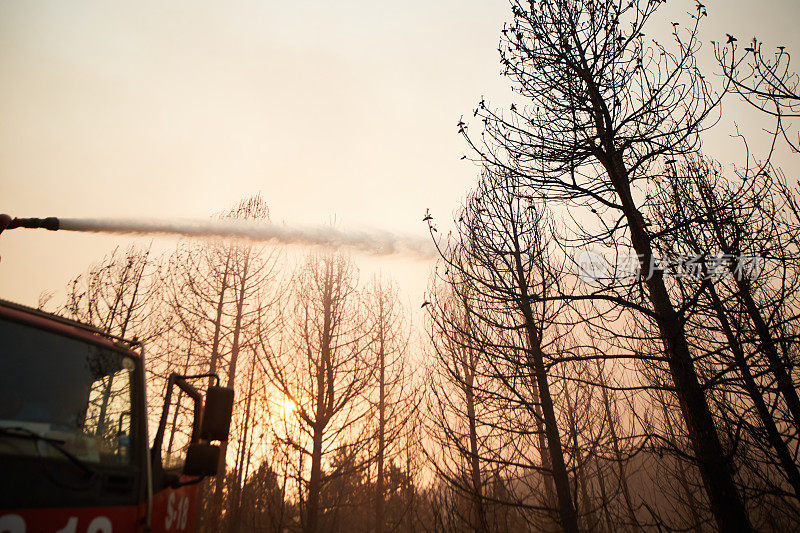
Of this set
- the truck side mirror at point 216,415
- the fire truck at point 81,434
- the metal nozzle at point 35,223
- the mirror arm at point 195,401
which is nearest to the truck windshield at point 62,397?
the fire truck at point 81,434

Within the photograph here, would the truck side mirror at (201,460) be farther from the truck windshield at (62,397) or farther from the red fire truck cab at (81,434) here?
the truck windshield at (62,397)

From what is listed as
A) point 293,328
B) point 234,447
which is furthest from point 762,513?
point 234,447

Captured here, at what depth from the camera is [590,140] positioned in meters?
4.18

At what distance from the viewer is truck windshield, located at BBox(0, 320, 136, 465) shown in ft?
6.37

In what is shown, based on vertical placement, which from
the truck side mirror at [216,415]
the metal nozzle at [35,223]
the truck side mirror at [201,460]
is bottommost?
the truck side mirror at [201,460]

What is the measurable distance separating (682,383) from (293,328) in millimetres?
7781

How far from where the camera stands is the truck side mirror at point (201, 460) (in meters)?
2.48

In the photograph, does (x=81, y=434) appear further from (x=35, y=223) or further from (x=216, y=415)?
(x=35, y=223)

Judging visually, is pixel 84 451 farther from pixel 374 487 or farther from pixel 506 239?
pixel 374 487

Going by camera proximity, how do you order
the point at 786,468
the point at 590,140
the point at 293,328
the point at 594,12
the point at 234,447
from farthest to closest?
the point at 234,447
the point at 293,328
the point at 786,468
the point at 594,12
the point at 590,140

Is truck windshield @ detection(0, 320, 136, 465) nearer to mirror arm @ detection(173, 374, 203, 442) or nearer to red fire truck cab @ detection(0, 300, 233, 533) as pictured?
red fire truck cab @ detection(0, 300, 233, 533)

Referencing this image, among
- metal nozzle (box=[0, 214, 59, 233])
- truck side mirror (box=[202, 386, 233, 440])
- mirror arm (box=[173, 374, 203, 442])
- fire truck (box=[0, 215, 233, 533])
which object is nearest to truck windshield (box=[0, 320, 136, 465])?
fire truck (box=[0, 215, 233, 533])

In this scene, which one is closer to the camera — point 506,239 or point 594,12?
point 594,12

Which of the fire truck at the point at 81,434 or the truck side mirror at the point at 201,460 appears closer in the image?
the fire truck at the point at 81,434
